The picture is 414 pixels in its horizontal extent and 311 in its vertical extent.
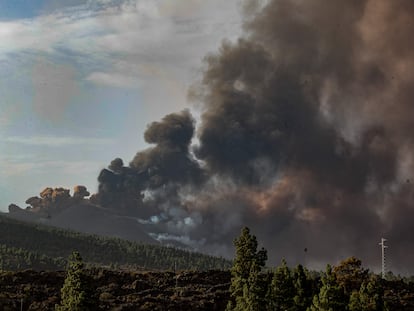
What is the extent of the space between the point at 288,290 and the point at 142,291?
79435 mm

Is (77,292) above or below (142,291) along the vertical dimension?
below

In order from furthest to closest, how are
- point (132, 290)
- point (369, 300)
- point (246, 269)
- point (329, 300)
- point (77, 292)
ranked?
point (132, 290)
point (246, 269)
point (77, 292)
point (369, 300)
point (329, 300)

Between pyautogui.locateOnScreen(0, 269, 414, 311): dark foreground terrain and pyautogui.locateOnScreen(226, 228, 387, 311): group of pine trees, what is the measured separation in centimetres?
4403

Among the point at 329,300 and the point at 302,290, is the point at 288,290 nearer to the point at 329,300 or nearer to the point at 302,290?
the point at 302,290

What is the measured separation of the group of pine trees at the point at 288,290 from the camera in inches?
3236

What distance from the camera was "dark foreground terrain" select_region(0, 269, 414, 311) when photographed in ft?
479

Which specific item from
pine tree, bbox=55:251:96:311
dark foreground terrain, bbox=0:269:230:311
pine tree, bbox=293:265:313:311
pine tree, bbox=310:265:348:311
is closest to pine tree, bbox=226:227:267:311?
pine tree, bbox=293:265:313:311

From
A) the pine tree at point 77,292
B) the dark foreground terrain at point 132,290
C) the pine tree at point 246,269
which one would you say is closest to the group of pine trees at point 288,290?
the pine tree at point 246,269

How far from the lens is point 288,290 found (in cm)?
9625

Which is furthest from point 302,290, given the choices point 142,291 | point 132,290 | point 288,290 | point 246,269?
point 132,290

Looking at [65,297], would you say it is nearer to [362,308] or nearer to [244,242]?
[244,242]

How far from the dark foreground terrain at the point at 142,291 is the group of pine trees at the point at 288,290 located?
144ft

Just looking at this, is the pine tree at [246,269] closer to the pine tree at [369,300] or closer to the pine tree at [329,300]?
the pine tree at [329,300]

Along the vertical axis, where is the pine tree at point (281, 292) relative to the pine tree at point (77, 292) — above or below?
above
